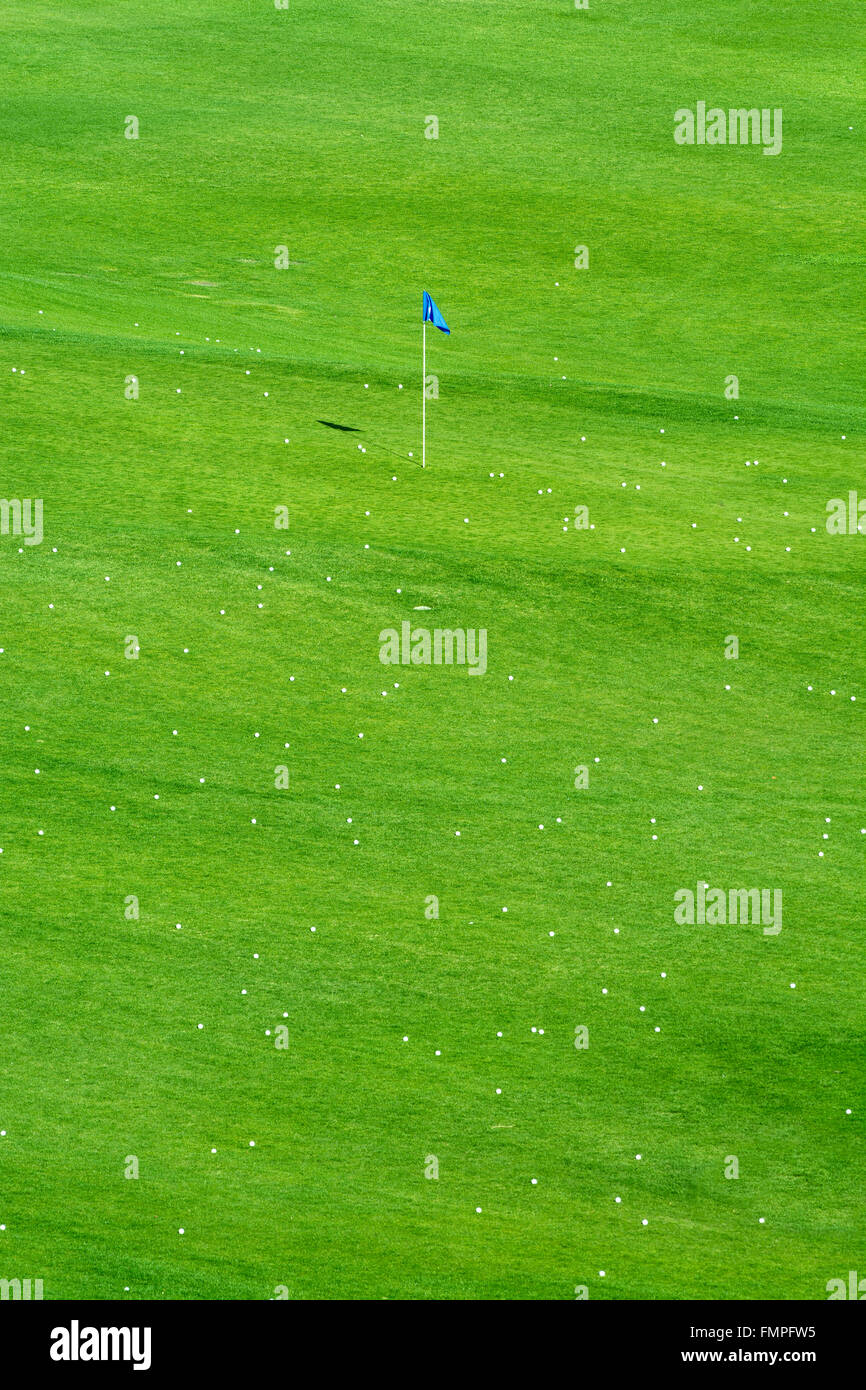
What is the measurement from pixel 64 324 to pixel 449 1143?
71.7ft

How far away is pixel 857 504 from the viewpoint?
31719 millimetres

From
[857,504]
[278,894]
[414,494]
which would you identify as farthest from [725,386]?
[278,894]

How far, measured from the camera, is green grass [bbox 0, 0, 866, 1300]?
17.6m

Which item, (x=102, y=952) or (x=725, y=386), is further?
(x=725, y=386)

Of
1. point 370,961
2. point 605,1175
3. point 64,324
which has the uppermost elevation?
point 64,324

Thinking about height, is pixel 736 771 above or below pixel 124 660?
below

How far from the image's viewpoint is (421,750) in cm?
2422

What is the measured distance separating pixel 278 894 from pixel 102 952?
6.73 feet

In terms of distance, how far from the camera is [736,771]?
24500 mm

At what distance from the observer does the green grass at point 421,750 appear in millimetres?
17625
